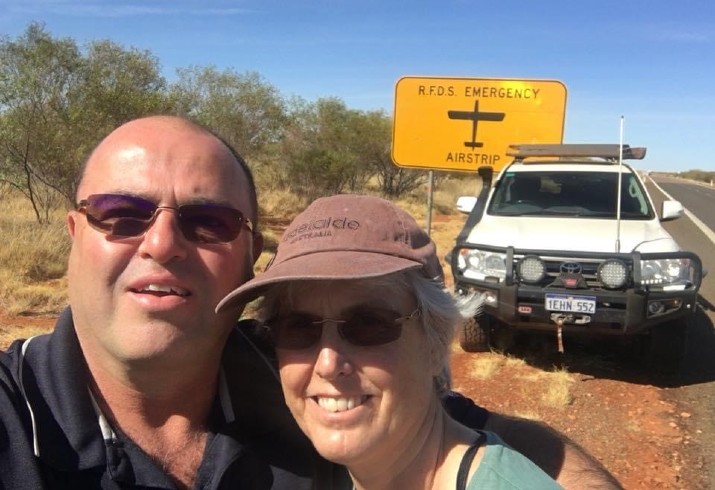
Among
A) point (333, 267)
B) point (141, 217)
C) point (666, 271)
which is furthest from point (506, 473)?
point (666, 271)

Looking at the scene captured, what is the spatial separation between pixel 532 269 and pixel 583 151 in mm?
2048

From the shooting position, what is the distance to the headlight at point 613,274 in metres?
4.83

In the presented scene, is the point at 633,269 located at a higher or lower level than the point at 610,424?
higher

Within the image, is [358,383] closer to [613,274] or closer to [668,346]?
[613,274]

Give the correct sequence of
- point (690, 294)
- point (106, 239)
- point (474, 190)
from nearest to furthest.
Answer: point (106, 239), point (690, 294), point (474, 190)

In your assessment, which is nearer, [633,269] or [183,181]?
[183,181]

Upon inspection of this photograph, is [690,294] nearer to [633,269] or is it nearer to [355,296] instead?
[633,269]

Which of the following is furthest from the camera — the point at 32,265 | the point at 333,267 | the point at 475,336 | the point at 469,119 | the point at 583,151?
the point at 32,265

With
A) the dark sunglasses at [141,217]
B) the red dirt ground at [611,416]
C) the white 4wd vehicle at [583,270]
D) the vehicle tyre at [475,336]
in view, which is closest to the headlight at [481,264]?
the white 4wd vehicle at [583,270]

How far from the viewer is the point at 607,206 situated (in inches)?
240

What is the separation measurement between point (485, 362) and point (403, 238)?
4362 mm

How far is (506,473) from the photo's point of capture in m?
1.31

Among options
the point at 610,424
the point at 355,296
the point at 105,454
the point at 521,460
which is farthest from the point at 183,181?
the point at 610,424

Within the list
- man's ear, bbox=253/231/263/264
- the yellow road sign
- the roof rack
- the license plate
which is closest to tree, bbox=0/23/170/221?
the yellow road sign
